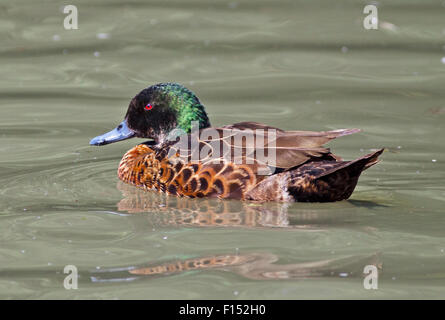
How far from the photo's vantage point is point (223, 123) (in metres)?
9.89

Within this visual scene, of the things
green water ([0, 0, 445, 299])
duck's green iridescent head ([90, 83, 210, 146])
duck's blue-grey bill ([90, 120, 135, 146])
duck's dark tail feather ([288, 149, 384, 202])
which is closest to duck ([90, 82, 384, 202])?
duck's dark tail feather ([288, 149, 384, 202])

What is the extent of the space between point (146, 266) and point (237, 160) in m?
1.68

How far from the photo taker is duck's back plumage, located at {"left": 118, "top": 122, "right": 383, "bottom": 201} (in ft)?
23.4

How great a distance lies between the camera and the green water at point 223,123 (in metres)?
5.73

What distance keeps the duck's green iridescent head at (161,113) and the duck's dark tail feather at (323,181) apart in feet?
4.33

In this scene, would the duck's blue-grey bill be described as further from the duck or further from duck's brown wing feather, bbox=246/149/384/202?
duck's brown wing feather, bbox=246/149/384/202

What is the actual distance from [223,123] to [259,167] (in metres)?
2.68

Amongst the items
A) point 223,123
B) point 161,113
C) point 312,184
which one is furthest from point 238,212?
point 223,123

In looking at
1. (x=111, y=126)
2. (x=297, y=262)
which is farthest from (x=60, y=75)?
(x=297, y=262)

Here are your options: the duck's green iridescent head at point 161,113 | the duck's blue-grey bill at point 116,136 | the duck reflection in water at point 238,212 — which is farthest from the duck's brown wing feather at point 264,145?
the duck's blue-grey bill at point 116,136

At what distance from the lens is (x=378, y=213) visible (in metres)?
6.90

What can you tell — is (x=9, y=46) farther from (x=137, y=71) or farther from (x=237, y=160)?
(x=237, y=160)

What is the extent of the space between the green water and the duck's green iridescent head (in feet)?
Answer: 1.57

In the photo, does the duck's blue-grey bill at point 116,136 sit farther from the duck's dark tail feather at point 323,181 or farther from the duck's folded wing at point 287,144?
the duck's dark tail feather at point 323,181
